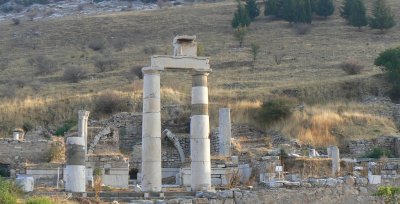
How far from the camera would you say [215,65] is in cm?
6419

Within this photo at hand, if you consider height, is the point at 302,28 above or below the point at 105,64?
above

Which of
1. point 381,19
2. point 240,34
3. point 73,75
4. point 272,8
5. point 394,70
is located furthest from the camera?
point 272,8

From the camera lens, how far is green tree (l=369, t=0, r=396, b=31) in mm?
74625

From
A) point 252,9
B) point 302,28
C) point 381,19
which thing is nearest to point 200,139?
point 302,28

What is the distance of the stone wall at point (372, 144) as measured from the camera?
135 feet

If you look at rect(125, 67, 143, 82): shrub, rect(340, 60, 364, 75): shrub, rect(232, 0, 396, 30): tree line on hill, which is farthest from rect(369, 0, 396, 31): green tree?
rect(125, 67, 143, 82): shrub

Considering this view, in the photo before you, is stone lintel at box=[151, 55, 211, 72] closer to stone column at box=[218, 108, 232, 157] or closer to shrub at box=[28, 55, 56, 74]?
stone column at box=[218, 108, 232, 157]

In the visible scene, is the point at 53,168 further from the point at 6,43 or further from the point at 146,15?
the point at 146,15

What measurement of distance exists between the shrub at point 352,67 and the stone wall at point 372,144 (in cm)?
1738

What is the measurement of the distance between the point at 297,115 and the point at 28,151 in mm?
16831

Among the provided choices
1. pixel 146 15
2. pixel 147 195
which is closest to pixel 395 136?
pixel 147 195

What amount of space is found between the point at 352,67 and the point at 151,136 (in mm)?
36644

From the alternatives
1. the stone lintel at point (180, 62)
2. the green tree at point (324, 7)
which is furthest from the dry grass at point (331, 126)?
the green tree at point (324, 7)

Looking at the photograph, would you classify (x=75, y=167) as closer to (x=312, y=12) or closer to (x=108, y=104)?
(x=108, y=104)
